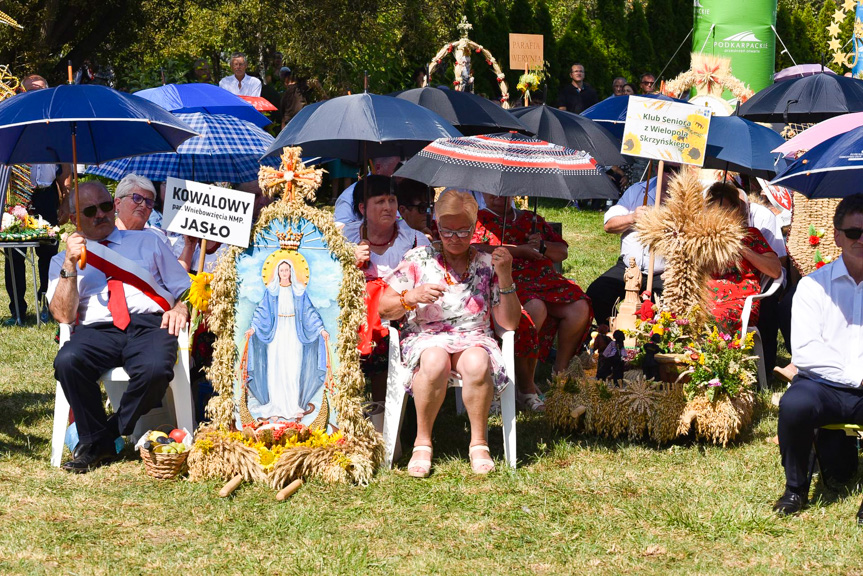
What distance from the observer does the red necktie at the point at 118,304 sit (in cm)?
520

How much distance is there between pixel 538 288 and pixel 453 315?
123 cm

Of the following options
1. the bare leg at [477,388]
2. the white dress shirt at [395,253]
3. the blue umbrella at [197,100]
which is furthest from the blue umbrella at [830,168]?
the blue umbrella at [197,100]

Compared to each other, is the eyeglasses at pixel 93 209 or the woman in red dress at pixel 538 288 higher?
the eyeglasses at pixel 93 209

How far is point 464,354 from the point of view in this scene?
4.97m

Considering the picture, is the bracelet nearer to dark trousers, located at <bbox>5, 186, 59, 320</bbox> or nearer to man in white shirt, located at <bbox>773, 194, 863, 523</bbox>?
man in white shirt, located at <bbox>773, 194, 863, 523</bbox>

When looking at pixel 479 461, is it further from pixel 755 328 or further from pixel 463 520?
pixel 755 328

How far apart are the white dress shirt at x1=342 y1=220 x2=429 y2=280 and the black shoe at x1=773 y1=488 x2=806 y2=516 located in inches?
86.7

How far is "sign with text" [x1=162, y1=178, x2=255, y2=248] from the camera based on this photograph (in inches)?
193

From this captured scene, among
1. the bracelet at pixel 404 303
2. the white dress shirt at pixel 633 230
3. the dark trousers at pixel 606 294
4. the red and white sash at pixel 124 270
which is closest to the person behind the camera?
the bracelet at pixel 404 303

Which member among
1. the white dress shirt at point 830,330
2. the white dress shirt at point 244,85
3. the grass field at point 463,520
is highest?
the white dress shirt at point 244,85

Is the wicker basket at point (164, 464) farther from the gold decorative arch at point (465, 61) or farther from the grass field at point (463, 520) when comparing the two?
the gold decorative arch at point (465, 61)

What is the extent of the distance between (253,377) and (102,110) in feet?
4.74

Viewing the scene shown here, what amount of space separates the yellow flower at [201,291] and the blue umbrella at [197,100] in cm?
277

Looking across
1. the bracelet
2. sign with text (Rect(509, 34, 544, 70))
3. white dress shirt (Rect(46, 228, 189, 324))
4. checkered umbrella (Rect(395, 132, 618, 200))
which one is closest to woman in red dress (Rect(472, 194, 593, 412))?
checkered umbrella (Rect(395, 132, 618, 200))
